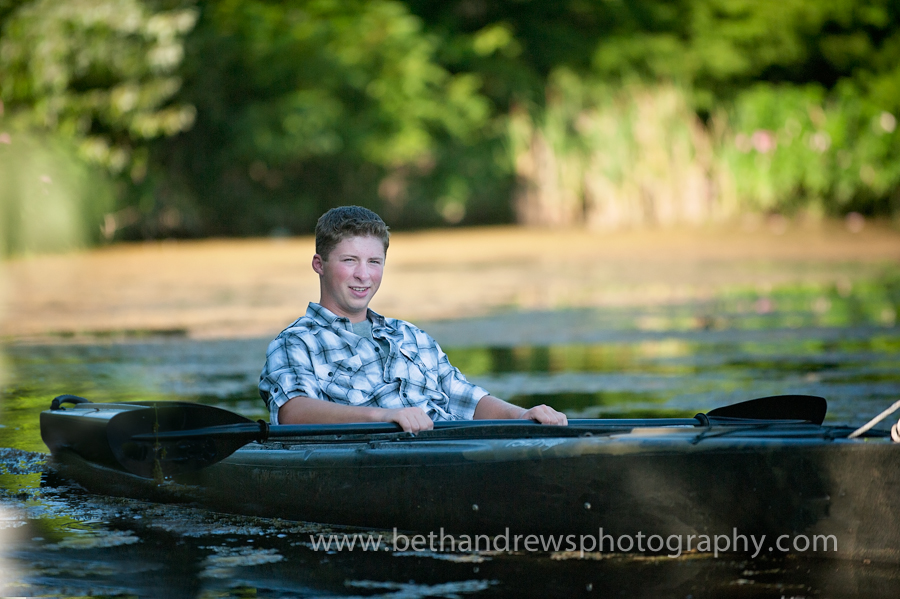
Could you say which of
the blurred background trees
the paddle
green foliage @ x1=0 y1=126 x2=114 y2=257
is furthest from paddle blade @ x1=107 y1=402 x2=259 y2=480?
the blurred background trees

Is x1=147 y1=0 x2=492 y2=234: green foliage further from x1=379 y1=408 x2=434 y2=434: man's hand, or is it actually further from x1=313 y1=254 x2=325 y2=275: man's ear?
x1=379 y1=408 x2=434 y2=434: man's hand

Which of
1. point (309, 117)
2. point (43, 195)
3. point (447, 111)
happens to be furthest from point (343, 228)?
point (447, 111)

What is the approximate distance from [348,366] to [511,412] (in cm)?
52

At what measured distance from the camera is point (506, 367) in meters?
6.92

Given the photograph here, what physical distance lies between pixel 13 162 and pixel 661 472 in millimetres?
12552

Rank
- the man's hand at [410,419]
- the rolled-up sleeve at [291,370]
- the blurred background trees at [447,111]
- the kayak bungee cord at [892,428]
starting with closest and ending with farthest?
the kayak bungee cord at [892,428] → the man's hand at [410,419] → the rolled-up sleeve at [291,370] → the blurred background trees at [447,111]

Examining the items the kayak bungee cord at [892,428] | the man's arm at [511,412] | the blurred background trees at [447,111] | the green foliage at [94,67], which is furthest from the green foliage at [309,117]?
the kayak bungee cord at [892,428]

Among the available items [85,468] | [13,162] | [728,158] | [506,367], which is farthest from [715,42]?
[85,468]

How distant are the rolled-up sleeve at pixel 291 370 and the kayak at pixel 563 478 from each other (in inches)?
5.2

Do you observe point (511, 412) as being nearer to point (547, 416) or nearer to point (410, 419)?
point (547, 416)

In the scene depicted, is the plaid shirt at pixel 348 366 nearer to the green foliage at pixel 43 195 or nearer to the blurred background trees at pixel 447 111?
the green foliage at pixel 43 195

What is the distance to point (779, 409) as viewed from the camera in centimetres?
385

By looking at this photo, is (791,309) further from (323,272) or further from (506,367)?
(323,272)

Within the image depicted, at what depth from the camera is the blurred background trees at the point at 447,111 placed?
15820 millimetres
